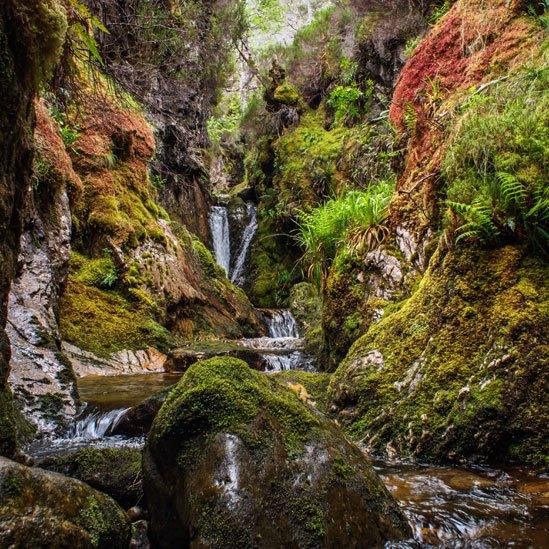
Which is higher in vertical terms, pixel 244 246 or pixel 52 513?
pixel 244 246

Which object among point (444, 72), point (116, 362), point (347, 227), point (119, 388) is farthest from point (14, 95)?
point (444, 72)

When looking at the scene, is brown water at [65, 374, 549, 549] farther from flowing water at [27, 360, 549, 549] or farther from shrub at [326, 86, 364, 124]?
shrub at [326, 86, 364, 124]

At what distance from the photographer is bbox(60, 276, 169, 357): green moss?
6.86 meters

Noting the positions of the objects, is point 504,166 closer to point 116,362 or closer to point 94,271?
point 116,362

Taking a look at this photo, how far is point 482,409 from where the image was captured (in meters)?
2.75

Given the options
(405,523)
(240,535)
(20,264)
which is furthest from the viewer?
(20,264)

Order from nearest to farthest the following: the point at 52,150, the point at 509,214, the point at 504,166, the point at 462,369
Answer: the point at 462,369 → the point at 509,214 → the point at 504,166 → the point at 52,150

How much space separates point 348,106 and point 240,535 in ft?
46.6

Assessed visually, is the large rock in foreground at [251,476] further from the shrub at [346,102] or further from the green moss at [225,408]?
the shrub at [346,102]

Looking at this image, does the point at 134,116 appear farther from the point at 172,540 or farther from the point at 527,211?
the point at 172,540

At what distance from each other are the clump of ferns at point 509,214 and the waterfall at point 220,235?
13.2 m

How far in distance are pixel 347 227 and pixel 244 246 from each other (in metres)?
10.8

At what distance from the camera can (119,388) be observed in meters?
5.40

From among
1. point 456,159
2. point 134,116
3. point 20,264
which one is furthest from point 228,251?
point 456,159
